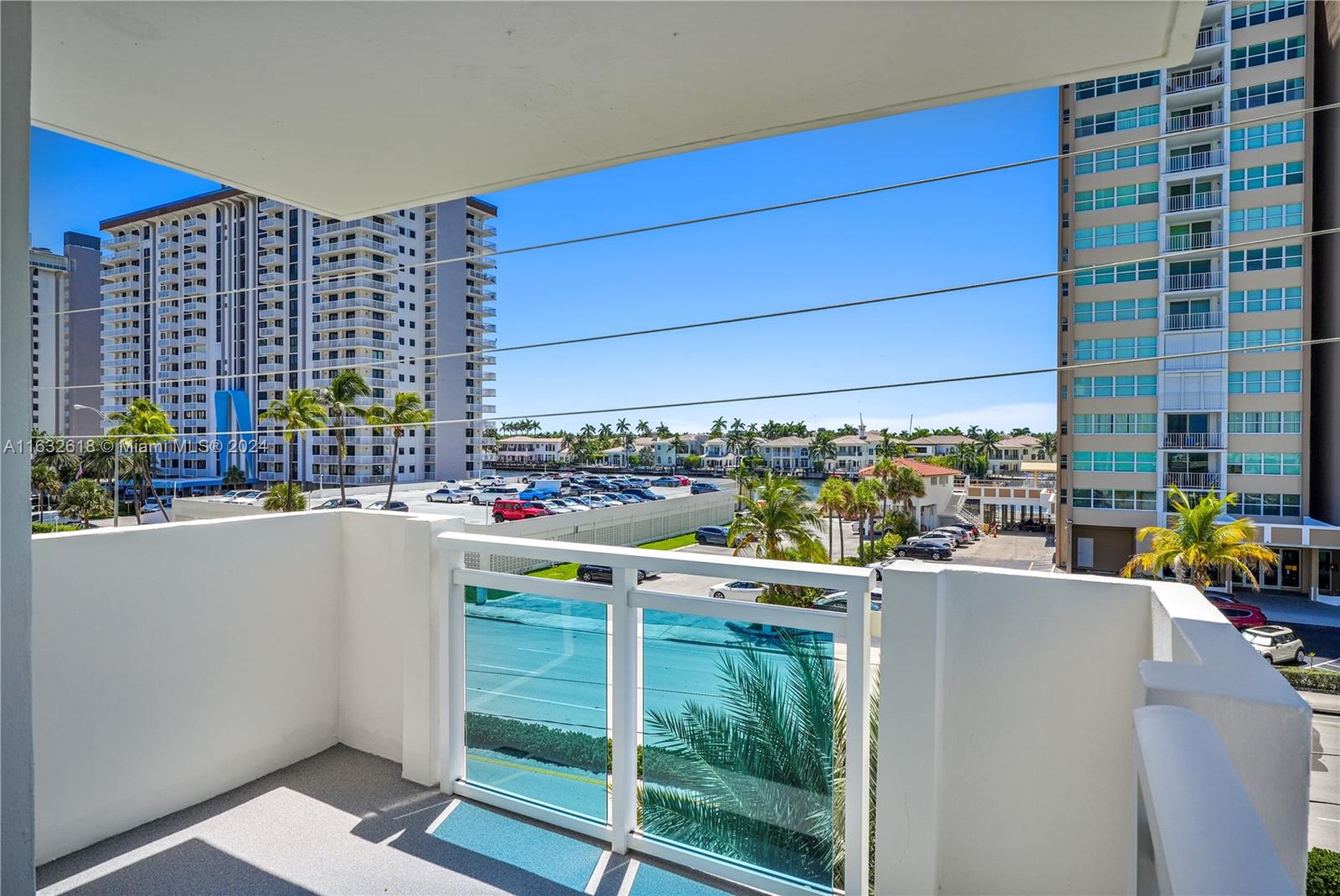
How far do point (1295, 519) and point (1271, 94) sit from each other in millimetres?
13765

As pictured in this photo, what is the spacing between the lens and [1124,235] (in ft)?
66.3

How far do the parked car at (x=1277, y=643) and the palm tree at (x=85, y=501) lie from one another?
50.9 ft

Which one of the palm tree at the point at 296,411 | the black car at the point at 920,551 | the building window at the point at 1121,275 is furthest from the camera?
the palm tree at the point at 296,411

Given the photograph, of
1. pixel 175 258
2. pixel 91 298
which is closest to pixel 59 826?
pixel 91 298

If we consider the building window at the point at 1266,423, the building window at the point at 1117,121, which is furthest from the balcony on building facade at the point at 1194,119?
the building window at the point at 1266,423

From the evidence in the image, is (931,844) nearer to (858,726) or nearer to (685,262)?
(858,726)

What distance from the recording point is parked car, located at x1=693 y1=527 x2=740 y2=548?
16.1 meters

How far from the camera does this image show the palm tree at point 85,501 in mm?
8777

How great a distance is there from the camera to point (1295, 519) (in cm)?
1733

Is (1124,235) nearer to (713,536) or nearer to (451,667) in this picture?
(713,536)

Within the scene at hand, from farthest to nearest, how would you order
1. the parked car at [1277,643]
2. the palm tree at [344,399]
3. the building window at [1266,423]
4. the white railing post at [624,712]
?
the palm tree at [344,399], the building window at [1266,423], the parked car at [1277,643], the white railing post at [624,712]

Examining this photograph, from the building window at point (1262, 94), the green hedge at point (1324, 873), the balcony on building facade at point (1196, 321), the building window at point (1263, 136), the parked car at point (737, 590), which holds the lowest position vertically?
the green hedge at point (1324, 873)

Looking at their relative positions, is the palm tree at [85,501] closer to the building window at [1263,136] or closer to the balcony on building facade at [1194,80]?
the building window at [1263,136]

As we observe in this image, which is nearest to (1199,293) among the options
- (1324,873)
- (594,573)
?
(1324,873)
